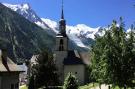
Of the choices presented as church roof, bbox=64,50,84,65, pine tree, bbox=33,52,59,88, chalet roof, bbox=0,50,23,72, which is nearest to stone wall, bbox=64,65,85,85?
church roof, bbox=64,50,84,65

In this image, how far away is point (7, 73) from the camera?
1662 inches

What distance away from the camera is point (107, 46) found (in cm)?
3912

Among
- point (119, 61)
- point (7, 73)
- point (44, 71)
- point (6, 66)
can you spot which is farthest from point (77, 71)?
point (119, 61)

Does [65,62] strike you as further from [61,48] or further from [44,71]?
[44,71]

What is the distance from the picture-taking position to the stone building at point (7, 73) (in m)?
41.1

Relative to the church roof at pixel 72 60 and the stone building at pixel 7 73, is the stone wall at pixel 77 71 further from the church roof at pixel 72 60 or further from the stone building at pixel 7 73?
the stone building at pixel 7 73

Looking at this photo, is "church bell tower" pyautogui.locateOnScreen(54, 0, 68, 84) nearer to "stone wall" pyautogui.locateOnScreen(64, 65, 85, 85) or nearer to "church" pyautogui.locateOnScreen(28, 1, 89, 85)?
"church" pyautogui.locateOnScreen(28, 1, 89, 85)

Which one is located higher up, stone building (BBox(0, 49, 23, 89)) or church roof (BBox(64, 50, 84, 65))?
church roof (BBox(64, 50, 84, 65))

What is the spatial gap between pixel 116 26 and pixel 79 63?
5998 cm

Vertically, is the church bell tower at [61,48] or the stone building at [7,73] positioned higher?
the church bell tower at [61,48]

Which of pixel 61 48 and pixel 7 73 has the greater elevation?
pixel 61 48

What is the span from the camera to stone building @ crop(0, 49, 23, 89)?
41.1m

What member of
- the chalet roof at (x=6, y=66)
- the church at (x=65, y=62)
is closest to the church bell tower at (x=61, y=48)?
the church at (x=65, y=62)

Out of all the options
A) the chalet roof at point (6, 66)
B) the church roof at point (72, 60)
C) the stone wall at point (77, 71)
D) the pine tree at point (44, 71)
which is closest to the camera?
the chalet roof at point (6, 66)
